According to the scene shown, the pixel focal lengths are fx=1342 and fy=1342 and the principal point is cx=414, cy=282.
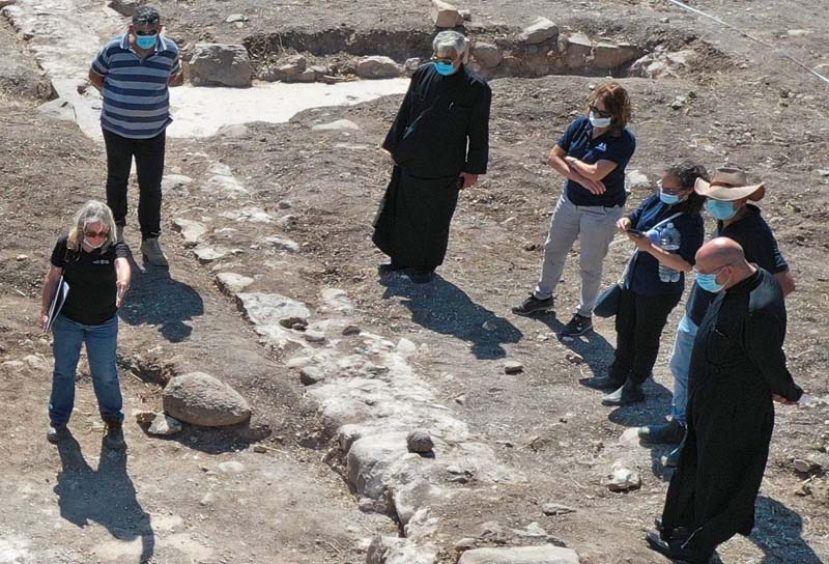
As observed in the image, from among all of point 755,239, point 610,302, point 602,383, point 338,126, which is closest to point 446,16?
point 338,126

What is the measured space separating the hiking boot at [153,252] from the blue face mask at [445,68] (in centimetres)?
225

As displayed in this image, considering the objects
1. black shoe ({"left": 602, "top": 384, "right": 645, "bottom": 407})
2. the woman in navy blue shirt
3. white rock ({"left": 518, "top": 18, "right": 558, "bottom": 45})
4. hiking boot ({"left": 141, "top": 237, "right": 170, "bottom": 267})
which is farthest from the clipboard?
white rock ({"left": 518, "top": 18, "right": 558, "bottom": 45})

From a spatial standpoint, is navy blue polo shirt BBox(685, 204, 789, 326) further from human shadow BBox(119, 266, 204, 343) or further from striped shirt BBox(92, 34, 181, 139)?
striped shirt BBox(92, 34, 181, 139)

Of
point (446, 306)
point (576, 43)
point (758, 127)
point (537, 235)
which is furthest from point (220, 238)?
point (576, 43)

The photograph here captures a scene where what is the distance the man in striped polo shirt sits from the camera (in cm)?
870

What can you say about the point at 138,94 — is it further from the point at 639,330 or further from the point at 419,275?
the point at 639,330

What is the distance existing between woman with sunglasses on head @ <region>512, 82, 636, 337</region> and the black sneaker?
0.26 metres

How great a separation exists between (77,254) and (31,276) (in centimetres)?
226

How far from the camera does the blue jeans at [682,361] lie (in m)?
6.66

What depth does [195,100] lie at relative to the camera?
12.9 m

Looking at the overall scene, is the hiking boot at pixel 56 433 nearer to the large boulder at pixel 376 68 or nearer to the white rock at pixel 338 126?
the white rock at pixel 338 126

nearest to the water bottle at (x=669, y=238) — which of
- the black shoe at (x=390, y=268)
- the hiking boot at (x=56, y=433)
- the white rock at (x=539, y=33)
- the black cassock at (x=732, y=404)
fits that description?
the black cassock at (x=732, y=404)

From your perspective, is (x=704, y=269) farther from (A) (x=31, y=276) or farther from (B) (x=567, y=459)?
(A) (x=31, y=276)

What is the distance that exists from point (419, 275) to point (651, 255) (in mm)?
2448
